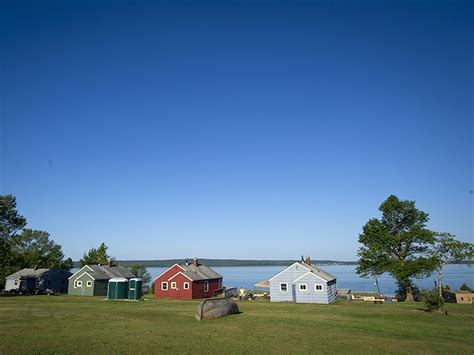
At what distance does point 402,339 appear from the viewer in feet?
60.3

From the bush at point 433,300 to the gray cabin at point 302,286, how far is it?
12932 millimetres

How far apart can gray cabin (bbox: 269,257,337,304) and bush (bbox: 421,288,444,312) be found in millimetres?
12932

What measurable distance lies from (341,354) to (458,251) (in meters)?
37.3

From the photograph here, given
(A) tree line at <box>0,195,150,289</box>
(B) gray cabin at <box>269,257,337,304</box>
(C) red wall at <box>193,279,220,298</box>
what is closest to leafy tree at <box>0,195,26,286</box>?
(A) tree line at <box>0,195,150,289</box>

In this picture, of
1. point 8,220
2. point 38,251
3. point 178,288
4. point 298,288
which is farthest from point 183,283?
point 38,251

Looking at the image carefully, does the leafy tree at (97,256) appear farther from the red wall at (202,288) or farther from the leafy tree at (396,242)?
the leafy tree at (396,242)

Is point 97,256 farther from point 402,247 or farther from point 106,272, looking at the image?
point 402,247

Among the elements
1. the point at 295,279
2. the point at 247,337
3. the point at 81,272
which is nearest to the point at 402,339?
the point at 247,337

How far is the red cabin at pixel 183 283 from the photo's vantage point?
49.6 metres

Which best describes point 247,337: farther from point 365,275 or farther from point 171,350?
point 365,275

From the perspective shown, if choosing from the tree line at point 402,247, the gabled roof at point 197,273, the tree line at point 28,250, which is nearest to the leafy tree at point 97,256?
the tree line at point 28,250

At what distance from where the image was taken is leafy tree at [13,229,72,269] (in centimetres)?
7475

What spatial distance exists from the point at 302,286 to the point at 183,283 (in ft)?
58.1

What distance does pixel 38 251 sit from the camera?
3140 inches
